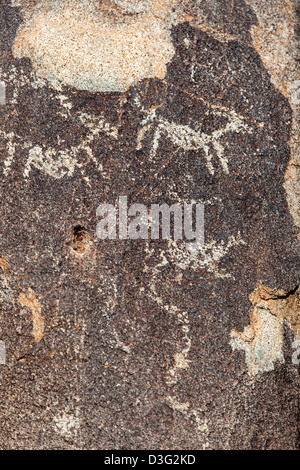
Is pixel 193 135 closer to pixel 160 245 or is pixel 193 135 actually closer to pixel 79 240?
pixel 160 245

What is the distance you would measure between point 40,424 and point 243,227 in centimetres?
85

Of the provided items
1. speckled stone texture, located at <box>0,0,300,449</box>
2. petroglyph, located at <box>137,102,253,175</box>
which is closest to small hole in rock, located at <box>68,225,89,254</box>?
speckled stone texture, located at <box>0,0,300,449</box>

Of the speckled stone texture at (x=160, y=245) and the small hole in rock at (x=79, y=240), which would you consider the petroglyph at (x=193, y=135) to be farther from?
the small hole in rock at (x=79, y=240)

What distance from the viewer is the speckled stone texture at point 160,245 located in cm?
145

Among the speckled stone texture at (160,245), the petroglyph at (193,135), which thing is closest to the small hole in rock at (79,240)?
the speckled stone texture at (160,245)

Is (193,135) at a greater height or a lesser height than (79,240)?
greater

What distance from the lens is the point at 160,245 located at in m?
1.46

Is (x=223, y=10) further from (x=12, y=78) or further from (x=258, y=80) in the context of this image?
(x=12, y=78)

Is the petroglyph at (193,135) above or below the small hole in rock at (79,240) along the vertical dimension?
above

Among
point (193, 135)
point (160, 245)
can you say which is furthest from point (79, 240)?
point (193, 135)

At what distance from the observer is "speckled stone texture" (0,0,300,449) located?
1.45 metres

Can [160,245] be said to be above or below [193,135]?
below

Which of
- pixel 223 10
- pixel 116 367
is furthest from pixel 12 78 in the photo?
pixel 116 367

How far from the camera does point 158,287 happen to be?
146 cm
